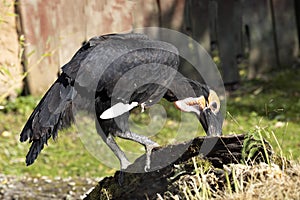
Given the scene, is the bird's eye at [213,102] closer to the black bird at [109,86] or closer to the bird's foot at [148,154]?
the black bird at [109,86]

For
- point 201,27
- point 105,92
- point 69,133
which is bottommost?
point 69,133

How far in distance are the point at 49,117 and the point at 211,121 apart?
132 centimetres

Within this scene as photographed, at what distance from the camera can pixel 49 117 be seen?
186 inches

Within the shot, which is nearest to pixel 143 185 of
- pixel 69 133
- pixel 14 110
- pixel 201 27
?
pixel 69 133

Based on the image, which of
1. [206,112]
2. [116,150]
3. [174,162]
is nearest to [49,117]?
[116,150]

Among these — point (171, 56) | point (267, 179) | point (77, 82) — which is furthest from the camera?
point (171, 56)

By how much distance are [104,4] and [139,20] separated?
21.0 inches

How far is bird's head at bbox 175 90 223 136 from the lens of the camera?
212 inches

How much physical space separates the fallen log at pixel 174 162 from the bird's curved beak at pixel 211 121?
0.54m

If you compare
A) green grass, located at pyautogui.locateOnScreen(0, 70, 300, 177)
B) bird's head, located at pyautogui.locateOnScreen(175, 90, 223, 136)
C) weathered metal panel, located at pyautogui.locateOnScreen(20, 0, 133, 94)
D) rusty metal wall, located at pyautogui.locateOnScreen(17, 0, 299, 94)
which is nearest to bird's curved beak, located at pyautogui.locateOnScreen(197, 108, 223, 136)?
bird's head, located at pyautogui.locateOnScreen(175, 90, 223, 136)

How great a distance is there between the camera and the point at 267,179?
4.03 meters

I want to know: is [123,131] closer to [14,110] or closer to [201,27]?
[14,110]

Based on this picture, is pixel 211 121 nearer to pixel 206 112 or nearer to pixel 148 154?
pixel 206 112

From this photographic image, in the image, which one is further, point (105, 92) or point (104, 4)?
point (104, 4)
